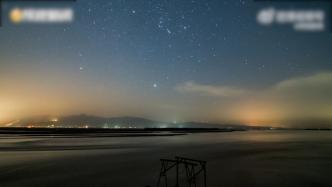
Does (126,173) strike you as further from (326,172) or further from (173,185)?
(326,172)

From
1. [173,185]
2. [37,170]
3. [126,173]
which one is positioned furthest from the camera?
[37,170]

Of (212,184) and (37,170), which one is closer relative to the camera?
(212,184)

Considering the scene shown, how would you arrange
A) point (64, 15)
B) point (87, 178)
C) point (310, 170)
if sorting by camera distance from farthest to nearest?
point (310, 170) → point (87, 178) → point (64, 15)

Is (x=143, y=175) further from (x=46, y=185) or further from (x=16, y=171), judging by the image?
(x=16, y=171)

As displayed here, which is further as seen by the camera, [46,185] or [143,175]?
[143,175]

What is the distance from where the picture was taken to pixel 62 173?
22234mm

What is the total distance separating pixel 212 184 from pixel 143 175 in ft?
17.3

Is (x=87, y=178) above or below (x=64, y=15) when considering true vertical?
below

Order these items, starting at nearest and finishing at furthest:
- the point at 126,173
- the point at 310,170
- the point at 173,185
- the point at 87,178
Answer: the point at 173,185 < the point at 87,178 < the point at 126,173 < the point at 310,170

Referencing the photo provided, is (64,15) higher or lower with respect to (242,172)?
higher

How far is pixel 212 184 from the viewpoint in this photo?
1792 cm

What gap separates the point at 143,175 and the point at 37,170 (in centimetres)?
895

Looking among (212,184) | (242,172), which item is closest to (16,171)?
(212,184)

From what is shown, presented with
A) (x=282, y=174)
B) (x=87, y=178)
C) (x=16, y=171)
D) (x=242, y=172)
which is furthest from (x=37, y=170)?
(x=282, y=174)
